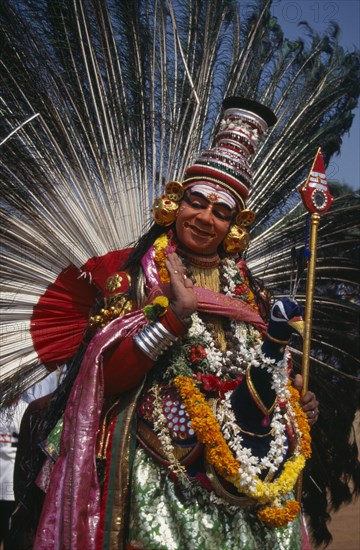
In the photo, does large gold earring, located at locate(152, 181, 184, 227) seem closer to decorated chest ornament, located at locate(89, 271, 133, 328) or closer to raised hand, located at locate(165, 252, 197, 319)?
decorated chest ornament, located at locate(89, 271, 133, 328)

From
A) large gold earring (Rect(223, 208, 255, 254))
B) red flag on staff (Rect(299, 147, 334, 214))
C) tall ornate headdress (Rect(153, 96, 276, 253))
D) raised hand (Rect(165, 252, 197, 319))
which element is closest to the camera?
raised hand (Rect(165, 252, 197, 319))

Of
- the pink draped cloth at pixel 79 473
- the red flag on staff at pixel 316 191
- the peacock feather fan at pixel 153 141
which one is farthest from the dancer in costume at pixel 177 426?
the peacock feather fan at pixel 153 141

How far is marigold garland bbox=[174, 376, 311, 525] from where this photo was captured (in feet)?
14.9

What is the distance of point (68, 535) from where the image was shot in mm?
4504

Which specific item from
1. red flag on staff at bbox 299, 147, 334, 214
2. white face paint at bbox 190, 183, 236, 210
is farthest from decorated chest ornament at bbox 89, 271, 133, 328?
red flag on staff at bbox 299, 147, 334, 214

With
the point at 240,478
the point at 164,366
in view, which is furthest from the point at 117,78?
the point at 240,478

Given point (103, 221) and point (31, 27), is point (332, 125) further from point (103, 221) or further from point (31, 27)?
point (31, 27)

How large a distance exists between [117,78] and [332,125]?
5.34 feet

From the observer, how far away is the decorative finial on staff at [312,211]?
493cm

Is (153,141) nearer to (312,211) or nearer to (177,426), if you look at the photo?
(312,211)

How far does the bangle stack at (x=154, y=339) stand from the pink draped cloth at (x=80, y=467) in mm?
114

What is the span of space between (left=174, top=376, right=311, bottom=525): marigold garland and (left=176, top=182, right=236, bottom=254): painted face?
0.90 m

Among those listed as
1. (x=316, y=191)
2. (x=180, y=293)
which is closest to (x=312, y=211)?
(x=316, y=191)

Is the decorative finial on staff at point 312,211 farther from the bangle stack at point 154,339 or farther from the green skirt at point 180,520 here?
the bangle stack at point 154,339
